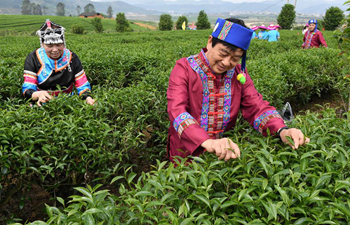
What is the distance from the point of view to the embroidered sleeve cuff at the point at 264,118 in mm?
2020

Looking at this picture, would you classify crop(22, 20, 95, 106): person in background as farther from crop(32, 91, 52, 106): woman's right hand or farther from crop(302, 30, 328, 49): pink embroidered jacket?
crop(302, 30, 328, 49): pink embroidered jacket

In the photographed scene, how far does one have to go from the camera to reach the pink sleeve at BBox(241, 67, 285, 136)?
195cm

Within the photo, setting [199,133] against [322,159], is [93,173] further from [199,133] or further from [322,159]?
[322,159]

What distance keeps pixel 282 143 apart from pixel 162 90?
228 cm

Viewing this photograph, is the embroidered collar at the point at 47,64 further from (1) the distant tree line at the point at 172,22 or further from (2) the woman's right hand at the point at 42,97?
(1) the distant tree line at the point at 172,22

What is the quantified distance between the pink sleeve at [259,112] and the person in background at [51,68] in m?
1.78

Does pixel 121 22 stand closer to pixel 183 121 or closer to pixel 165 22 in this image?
pixel 165 22

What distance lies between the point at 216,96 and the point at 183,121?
0.48 meters

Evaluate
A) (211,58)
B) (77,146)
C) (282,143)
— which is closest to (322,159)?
(282,143)

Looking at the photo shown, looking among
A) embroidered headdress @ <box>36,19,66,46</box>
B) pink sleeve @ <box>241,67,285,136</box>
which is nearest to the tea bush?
pink sleeve @ <box>241,67,285,136</box>

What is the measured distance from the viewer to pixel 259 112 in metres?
2.14

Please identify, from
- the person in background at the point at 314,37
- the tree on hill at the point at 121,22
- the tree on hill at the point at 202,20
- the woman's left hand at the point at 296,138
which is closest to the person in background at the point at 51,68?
the woman's left hand at the point at 296,138

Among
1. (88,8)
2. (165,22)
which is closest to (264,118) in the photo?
(165,22)

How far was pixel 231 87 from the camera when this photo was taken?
7.41ft
